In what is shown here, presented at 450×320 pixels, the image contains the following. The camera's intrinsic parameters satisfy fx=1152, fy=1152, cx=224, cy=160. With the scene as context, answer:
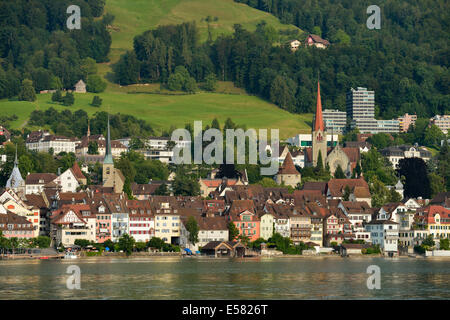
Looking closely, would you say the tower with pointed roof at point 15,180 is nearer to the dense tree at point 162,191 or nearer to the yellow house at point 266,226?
the dense tree at point 162,191

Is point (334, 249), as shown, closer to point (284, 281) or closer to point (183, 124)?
point (284, 281)

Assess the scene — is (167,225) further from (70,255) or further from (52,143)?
(52,143)

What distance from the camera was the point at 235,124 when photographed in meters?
191

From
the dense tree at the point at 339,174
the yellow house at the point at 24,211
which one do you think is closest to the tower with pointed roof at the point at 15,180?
the yellow house at the point at 24,211

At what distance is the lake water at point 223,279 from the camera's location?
6100cm

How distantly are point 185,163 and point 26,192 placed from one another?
3748 centimetres

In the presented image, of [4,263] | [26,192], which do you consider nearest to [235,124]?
[26,192]

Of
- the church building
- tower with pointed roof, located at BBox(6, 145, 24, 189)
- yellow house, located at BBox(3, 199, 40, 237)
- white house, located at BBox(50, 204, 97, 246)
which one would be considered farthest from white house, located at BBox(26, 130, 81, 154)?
white house, located at BBox(50, 204, 97, 246)

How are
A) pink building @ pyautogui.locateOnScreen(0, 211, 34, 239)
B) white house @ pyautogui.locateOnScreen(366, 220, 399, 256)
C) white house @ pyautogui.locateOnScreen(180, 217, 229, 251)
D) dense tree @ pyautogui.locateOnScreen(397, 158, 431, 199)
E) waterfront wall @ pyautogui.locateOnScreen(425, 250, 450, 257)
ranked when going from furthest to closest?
dense tree @ pyautogui.locateOnScreen(397, 158, 431, 199)
white house @ pyautogui.locateOnScreen(366, 220, 399, 256)
waterfront wall @ pyautogui.locateOnScreen(425, 250, 450, 257)
white house @ pyautogui.locateOnScreen(180, 217, 229, 251)
pink building @ pyautogui.locateOnScreen(0, 211, 34, 239)

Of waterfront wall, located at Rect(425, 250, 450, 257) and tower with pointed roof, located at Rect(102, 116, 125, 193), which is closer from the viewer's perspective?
waterfront wall, located at Rect(425, 250, 450, 257)

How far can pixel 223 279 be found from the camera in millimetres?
71938

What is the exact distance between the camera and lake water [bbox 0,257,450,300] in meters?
61.0

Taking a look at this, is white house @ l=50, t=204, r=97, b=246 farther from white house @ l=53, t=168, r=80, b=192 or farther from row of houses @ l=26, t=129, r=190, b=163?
row of houses @ l=26, t=129, r=190, b=163
